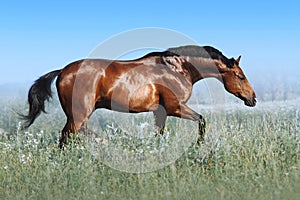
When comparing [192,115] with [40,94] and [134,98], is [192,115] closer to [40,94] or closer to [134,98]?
[134,98]

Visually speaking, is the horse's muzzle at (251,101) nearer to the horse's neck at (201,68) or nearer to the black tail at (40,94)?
the horse's neck at (201,68)

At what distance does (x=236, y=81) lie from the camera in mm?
9188

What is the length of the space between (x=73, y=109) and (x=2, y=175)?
94.8 inches

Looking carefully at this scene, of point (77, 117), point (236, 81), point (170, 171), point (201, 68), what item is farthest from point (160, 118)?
point (170, 171)

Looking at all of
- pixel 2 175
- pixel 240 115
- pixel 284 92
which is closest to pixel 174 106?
pixel 2 175

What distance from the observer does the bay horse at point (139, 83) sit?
8539 mm

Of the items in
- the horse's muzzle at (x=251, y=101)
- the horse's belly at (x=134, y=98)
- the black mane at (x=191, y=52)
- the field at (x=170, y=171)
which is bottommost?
the field at (x=170, y=171)

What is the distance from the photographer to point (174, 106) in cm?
874

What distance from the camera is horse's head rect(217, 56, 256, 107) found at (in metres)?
9.12

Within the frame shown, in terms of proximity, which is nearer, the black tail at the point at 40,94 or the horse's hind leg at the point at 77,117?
the horse's hind leg at the point at 77,117

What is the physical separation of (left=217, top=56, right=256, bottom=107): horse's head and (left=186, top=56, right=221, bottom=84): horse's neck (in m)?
0.11

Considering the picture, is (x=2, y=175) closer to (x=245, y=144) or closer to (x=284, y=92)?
(x=245, y=144)

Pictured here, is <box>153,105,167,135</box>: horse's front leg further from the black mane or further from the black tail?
the black tail

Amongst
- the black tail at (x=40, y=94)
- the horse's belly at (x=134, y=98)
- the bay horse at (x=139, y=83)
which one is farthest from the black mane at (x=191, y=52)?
the black tail at (x=40, y=94)
